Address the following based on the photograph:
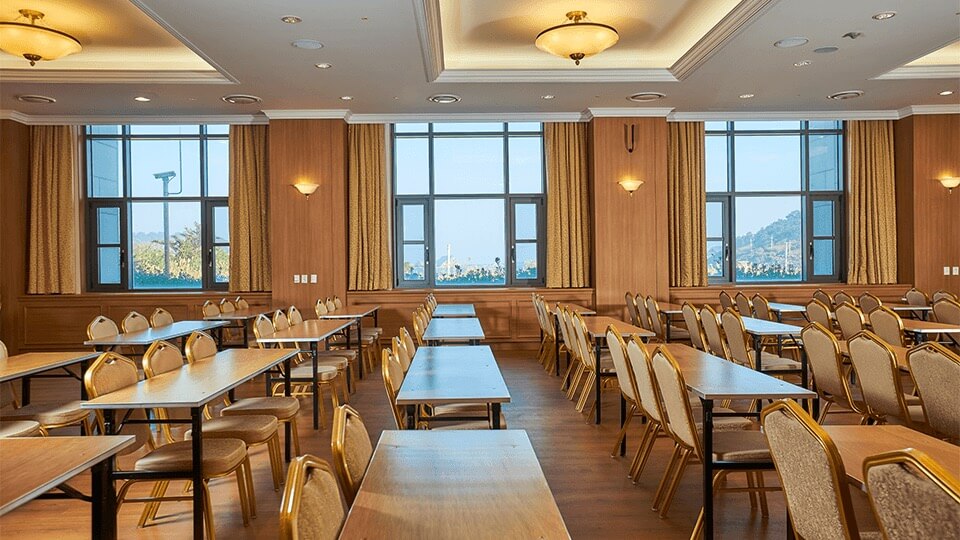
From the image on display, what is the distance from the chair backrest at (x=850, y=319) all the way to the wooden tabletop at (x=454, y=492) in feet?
15.9

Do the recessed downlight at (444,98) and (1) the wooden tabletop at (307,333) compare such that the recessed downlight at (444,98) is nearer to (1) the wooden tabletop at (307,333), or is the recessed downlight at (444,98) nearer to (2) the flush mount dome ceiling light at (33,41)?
(1) the wooden tabletop at (307,333)

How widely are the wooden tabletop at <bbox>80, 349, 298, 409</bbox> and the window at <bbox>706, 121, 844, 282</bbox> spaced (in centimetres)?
837

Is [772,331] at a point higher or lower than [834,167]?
lower

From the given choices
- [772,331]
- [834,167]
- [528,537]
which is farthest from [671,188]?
[528,537]

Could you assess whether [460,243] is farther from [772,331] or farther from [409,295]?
[772,331]

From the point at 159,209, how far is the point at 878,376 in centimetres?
1007

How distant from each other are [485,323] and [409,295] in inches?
48.5

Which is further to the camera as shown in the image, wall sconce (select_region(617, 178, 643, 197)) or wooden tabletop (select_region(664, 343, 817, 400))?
wall sconce (select_region(617, 178, 643, 197))

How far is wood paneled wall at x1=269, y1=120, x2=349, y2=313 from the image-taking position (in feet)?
32.0

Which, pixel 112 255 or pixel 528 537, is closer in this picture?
pixel 528 537

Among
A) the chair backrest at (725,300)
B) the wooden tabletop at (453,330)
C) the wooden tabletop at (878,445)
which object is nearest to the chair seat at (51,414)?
the wooden tabletop at (453,330)

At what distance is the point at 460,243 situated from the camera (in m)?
10.6

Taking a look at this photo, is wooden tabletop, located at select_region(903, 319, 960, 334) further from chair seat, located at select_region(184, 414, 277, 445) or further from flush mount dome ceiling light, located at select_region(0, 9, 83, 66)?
flush mount dome ceiling light, located at select_region(0, 9, 83, 66)

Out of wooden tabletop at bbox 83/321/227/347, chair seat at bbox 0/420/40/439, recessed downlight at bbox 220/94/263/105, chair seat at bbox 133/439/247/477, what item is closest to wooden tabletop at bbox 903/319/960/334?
chair seat at bbox 133/439/247/477
